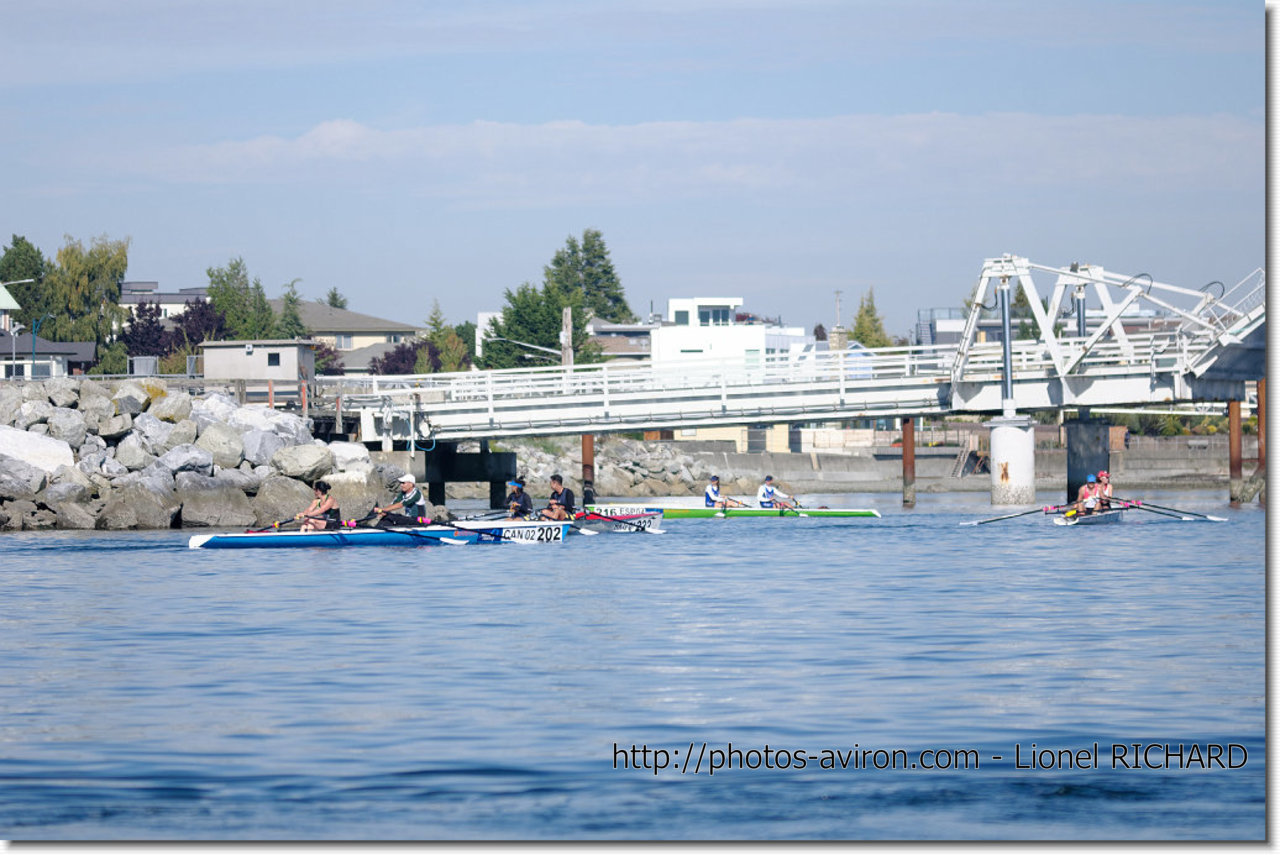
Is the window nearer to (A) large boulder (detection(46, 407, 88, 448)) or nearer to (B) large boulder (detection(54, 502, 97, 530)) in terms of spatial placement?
(A) large boulder (detection(46, 407, 88, 448))

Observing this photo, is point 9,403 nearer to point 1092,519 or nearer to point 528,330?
point 1092,519

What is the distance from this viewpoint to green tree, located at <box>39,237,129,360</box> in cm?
10069

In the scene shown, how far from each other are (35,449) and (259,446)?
249 inches

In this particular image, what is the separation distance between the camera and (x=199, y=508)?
149 ft

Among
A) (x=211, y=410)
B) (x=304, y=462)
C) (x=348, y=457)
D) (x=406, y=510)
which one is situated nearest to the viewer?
(x=406, y=510)

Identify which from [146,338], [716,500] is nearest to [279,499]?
[716,500]

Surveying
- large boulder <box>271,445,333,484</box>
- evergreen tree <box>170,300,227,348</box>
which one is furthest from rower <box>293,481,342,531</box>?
evergreen tree <box>170,300,227,348</box>

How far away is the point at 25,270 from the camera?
109438mm

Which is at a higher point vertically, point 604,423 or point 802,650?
point 604,423

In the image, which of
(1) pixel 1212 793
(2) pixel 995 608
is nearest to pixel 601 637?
(2) pixel 995 608

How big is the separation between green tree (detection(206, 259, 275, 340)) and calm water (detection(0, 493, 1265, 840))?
8172cm

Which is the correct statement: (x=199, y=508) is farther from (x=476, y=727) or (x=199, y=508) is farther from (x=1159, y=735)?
(x=1159, y=735)

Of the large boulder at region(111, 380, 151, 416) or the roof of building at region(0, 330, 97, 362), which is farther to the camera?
the roof of building at region(0, 330, 97, 362)

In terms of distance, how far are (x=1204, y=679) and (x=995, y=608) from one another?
7175mm
